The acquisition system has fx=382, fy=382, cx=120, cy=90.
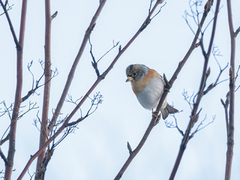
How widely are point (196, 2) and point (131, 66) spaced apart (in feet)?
11.1

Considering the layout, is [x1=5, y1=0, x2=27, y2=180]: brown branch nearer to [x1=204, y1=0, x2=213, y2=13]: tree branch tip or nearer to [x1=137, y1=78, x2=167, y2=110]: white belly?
[x1=204, y1=0, x2=213, y2=13]: tree branch tip

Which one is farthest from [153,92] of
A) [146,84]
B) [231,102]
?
[231,102]

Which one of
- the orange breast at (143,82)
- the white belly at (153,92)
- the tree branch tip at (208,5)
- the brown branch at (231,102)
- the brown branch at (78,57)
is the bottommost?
the brown branch at (231,102)

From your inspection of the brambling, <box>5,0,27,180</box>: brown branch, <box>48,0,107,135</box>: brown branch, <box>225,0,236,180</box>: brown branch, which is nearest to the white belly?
the brambling

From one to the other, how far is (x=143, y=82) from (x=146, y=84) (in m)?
0.07

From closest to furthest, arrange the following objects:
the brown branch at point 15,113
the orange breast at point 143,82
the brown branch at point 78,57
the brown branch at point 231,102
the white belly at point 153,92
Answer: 1. the brown branch at point 231,102
2. the brown branch at point 15,113
3. the brown branch at point 78,57
4. the white belly at point 153,92
5. the orange breast at point 143,82

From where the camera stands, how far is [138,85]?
549 cm

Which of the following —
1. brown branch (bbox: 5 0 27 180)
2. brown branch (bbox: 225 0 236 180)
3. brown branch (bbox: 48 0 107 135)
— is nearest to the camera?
brown branch (bbox: 225 0 236 180)

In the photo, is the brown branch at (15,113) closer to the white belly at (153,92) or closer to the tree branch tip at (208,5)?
the tree branch tip at (208,5)

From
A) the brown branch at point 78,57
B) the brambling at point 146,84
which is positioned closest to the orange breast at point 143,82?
the brambling at point 146,84

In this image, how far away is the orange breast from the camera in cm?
542

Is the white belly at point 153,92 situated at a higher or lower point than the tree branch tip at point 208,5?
higher

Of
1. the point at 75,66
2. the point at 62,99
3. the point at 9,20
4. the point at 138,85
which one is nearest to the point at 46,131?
the point at 62,99

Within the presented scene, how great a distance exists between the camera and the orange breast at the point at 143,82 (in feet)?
17.8
